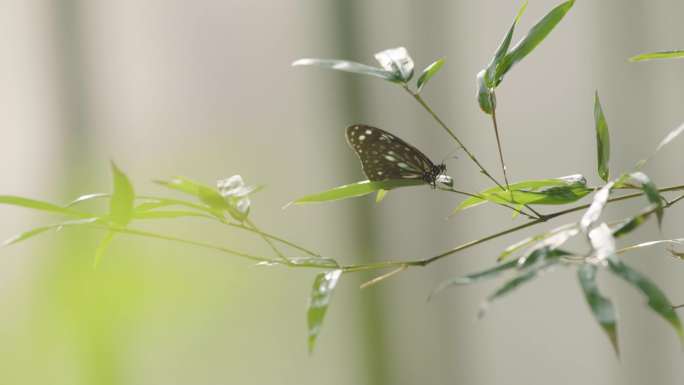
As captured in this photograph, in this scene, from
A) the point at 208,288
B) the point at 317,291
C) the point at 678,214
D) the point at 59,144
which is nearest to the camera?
the point at 317,291

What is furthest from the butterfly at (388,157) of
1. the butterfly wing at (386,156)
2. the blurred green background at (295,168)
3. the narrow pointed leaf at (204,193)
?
the blurred green background at (295,168)

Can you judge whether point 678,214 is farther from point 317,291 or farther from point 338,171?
point 317,291

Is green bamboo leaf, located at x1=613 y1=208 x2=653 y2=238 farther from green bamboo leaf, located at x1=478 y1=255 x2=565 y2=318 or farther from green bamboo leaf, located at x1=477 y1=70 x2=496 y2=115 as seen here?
green bamboo leaf, located at x1=477 y1=70 x2=496 y2=115

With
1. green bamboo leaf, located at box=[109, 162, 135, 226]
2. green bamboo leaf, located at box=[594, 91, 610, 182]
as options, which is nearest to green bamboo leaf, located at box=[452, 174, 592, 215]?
green bamboo leaf, located at box=[594, 91, 610, 182]

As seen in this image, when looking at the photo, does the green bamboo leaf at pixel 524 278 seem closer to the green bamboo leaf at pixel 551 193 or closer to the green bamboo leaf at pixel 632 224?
the green bamboo leaf at pixel 632 224

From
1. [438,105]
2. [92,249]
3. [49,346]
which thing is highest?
[438,105]

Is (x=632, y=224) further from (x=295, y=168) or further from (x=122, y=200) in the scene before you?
(x=295, y=168)

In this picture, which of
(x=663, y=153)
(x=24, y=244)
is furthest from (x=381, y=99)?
(x=24, y=244)
